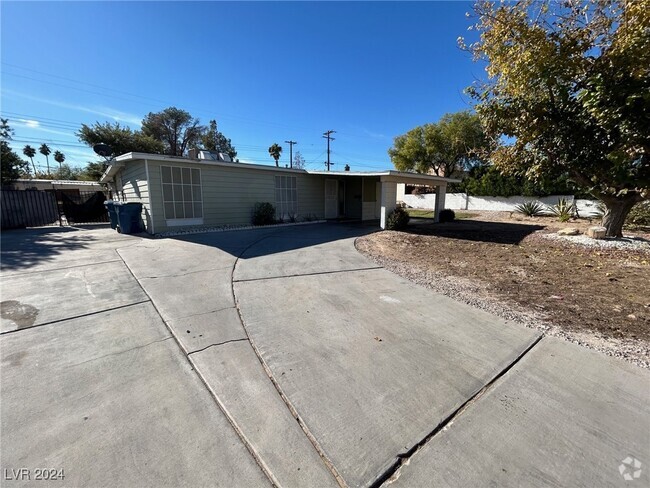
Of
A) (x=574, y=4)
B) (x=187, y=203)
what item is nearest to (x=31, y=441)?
(x=187, y=203)

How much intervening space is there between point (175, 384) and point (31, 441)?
0.78m

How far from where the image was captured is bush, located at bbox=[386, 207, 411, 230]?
10344mm

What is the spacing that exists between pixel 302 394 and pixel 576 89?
9683 millimetres

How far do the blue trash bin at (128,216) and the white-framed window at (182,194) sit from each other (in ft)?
3.39

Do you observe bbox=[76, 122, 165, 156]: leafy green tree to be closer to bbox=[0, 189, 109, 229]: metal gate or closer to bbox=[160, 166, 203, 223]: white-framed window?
bbox=[0, 189, 109, 229]: metal gate

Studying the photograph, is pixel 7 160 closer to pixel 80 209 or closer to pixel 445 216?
pixel 80 209

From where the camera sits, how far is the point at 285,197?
12.7 m

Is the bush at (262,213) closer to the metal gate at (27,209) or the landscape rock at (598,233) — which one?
the metal gate at (27,209)

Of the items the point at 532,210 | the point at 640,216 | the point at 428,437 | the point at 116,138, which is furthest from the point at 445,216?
the point at 116,138

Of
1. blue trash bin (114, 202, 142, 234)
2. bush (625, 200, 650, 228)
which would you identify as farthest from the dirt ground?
blue trash bin (114, 202, 142, 234)

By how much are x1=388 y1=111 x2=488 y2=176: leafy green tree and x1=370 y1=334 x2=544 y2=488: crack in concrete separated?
886 inches

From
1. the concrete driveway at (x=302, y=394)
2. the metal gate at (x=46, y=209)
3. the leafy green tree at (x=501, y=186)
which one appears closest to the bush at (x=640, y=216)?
the leafy green tree at (x=501, y=186)

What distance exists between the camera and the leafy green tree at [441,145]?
2239cm

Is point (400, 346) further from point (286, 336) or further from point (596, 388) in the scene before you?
point (596, 388)
